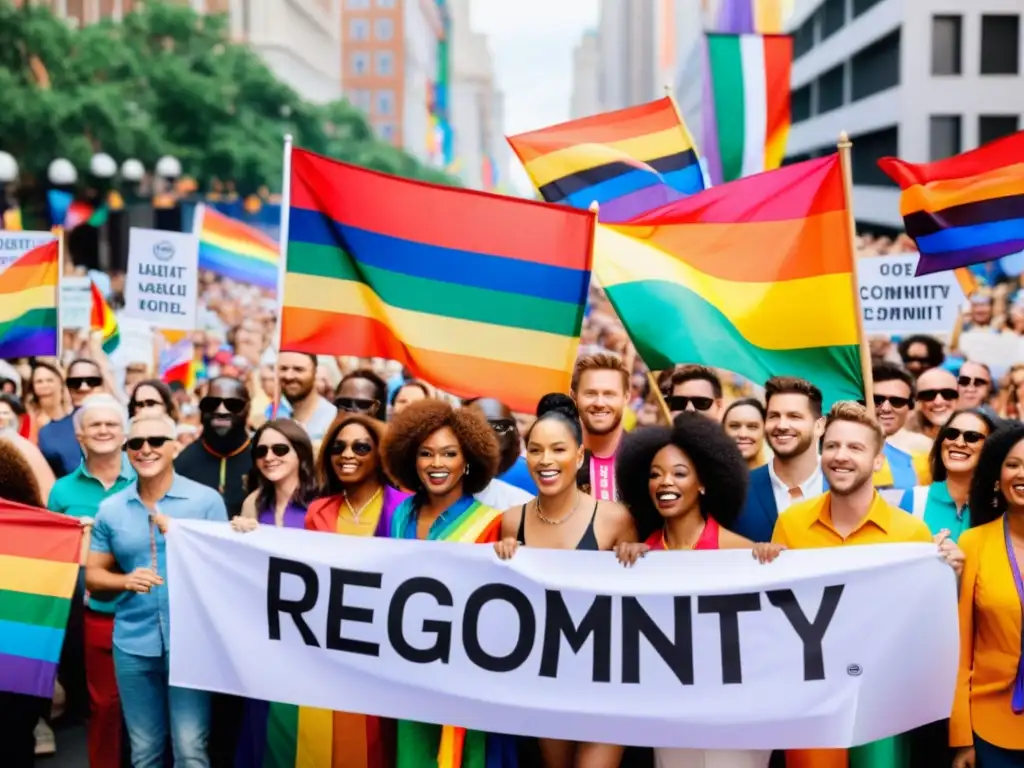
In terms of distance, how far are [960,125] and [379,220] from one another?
38.3 meters

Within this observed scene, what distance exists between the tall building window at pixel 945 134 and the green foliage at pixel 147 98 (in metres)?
21.3

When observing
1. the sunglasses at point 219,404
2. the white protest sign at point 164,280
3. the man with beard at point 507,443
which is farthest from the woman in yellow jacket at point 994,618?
the white protest sign at point 164,280

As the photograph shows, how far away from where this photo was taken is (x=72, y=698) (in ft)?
25.0

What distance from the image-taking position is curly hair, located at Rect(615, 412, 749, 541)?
516 cm

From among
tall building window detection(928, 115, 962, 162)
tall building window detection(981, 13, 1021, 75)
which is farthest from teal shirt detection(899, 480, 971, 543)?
tall building window detection(981, 13, 1021, 75)

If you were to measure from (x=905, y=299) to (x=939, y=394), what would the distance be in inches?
97.2

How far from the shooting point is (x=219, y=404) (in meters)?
7.27

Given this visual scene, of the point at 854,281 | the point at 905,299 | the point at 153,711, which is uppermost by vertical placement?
the point at 905,299

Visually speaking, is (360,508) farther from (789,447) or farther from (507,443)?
(789,447)

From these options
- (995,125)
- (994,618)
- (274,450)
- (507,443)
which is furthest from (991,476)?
(995,125)

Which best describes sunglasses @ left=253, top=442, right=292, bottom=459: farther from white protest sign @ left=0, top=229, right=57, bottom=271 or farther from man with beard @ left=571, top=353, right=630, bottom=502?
white protest sign @ left=0, top=229, right=57, bottom=271

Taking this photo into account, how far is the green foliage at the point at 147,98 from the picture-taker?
38281mm

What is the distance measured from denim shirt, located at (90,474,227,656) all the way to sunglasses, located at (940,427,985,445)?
2.96 meters

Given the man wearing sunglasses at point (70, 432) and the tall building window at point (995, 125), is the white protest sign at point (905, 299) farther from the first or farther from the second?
the tall building window at point (995, 125)
